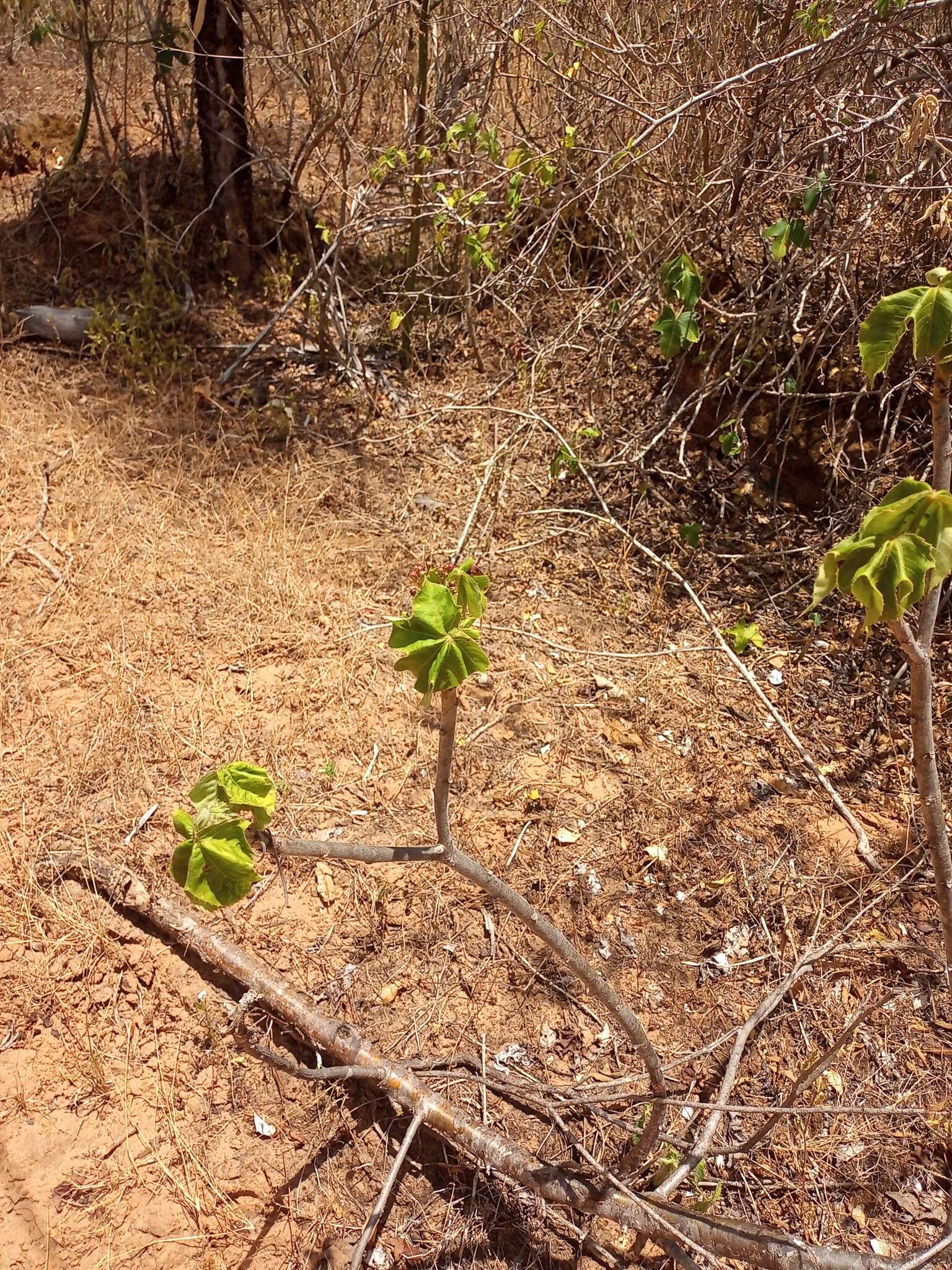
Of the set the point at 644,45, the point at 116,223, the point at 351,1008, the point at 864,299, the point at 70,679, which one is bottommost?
the point at 351,1008

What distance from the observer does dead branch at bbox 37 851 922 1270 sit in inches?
60.1

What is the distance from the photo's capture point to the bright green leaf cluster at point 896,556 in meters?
0.86

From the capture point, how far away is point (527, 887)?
2270 millimetres

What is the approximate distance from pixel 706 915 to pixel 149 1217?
53.4 inches

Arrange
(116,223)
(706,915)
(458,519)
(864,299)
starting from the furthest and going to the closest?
(116,223) → (458,519) → (864,299) → (706,915)

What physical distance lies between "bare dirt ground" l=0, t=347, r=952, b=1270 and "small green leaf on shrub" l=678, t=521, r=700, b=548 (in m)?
0.12

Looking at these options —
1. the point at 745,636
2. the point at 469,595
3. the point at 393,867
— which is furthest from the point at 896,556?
the point at 745,636

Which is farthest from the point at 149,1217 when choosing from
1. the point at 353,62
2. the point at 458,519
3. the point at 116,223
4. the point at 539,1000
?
the point at 116,223

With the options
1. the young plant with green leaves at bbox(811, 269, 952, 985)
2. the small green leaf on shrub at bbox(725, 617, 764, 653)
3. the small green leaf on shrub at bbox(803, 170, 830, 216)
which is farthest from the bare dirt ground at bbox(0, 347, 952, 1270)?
the small green leaf on shrub at bbox(803, 170, 830, 216)

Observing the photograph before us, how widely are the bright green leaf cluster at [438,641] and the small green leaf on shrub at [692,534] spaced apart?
2201mm

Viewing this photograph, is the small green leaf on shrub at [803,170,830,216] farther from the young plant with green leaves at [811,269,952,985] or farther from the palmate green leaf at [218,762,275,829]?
the palmate green leaf at [218,762,275,829]

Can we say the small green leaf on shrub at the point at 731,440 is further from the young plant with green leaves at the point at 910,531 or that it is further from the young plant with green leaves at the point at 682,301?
the young plant with green leaves at the point at 910,531

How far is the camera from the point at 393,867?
7.51 feet

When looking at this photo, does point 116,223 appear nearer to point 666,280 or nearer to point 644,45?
point 644,45
